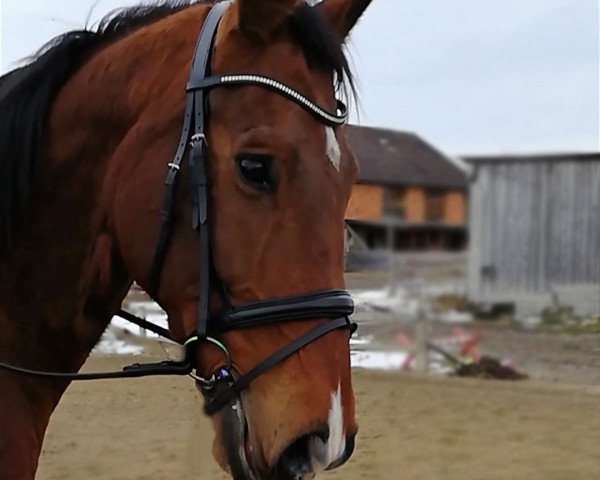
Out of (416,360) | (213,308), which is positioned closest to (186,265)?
(213,308)

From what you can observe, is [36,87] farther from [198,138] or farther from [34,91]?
[198,138]

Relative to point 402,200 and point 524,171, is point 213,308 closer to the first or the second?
point 402,200

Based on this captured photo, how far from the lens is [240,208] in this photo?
139 cm

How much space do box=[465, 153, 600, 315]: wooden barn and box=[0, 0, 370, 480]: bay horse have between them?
115 inches

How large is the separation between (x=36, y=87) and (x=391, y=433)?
3763 mm

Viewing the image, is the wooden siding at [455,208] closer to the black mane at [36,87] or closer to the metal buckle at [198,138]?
the black mane at [36,87]

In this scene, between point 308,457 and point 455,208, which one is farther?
point 455,208

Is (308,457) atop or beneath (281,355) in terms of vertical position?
beneath

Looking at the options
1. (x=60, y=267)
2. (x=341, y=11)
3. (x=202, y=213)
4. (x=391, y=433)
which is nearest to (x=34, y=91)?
(x=60, y=267)

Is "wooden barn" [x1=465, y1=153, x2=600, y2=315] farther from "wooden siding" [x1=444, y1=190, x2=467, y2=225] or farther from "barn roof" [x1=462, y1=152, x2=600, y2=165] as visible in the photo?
"wooden siding" [x1=444, y1=190, x2=467, y2=225]

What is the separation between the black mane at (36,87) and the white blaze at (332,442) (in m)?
0.59

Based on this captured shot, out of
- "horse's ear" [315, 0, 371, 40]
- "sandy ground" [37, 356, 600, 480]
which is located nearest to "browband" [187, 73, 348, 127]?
"horse's ear" [315, 0, 371, 40]

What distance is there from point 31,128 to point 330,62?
0.61 meters

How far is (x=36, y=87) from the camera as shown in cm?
167
